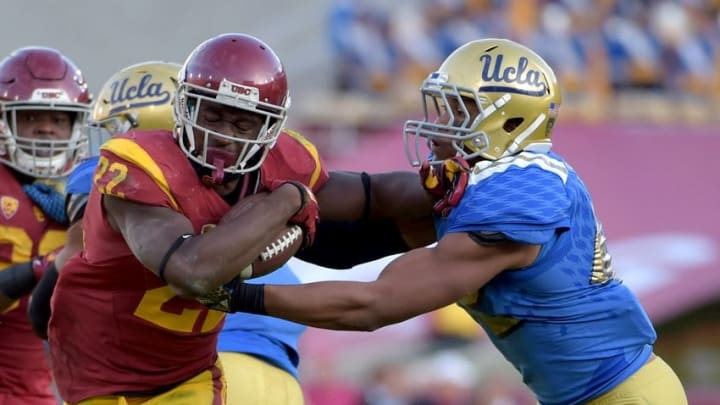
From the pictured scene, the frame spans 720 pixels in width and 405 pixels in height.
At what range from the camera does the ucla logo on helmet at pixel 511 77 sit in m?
4.18

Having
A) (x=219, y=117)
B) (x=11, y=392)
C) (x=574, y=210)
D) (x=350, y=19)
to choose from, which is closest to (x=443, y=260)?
(x=574, y=210)

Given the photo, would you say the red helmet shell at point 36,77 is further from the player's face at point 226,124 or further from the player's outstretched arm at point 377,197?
the player's face at point 226,124

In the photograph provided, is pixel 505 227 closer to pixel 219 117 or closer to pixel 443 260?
pixel 443 260

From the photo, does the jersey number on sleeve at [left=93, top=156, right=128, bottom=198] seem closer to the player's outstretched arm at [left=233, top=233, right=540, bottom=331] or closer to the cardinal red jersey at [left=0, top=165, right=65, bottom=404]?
the player's outstretched arm at [left=233, top=233, right=540, bottom=331]

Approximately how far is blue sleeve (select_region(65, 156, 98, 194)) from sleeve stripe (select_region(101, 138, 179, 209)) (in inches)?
27.4

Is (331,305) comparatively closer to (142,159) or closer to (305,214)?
(305,214)

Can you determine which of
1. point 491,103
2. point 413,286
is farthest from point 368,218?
point 413,286

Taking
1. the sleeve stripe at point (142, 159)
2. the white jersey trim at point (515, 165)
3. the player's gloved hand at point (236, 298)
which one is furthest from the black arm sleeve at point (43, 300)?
the white jersey trim at point (515, 165)

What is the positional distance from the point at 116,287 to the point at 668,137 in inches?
339

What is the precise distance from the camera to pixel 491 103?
4172 millimetres

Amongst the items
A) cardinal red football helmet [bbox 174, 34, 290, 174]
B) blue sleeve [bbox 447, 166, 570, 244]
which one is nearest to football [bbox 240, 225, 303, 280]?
cardinal red football helmet [bbox 174, 34, 290, 174]

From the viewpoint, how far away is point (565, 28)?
13.2 meters

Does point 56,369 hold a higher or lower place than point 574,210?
lower

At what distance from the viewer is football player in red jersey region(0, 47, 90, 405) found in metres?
4.79
